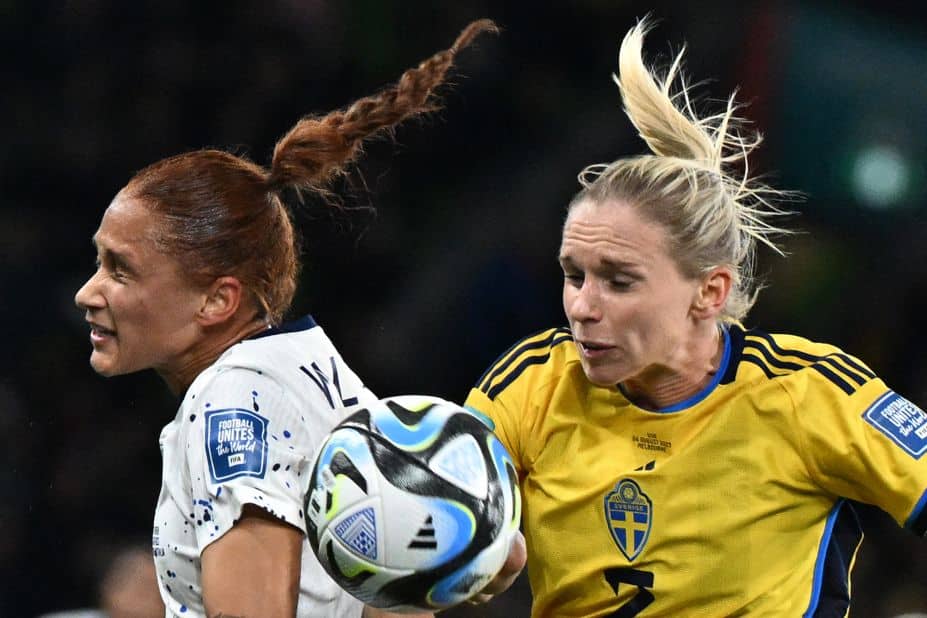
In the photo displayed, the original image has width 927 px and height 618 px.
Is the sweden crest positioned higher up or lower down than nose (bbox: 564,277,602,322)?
lower down

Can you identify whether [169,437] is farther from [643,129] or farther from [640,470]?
[643,129]

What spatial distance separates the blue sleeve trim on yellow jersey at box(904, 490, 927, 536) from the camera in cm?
249

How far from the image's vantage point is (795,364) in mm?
2658

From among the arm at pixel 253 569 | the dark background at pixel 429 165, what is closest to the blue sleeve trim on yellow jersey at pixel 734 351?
the arm at pixel 253 569

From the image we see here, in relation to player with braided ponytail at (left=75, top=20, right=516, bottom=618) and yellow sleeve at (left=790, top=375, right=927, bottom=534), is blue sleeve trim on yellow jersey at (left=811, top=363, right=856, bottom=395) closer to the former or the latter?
yellow sleeve at (left=790, top=375, right=927, bottom=534)

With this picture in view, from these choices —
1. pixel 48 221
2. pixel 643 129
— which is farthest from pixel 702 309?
pixel 48 221

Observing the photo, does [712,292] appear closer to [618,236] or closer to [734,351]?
[734,351]

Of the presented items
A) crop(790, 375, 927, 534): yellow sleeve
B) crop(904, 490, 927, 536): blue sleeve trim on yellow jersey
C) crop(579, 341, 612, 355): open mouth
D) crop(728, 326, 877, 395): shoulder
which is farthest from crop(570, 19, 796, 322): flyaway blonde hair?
crop(904, 490, 927, 536): blue sleeve trim on yellow jersey

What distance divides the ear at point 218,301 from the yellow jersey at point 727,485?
0.60m

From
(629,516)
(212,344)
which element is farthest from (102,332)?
(629,516)

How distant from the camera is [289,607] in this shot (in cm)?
215

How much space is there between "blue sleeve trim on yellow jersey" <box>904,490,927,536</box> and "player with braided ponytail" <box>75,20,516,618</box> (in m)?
1.05

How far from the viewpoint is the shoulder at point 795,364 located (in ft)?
8.53

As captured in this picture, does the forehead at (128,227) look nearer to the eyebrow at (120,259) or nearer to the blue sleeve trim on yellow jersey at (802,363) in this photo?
the eyebrow at (120,259)
